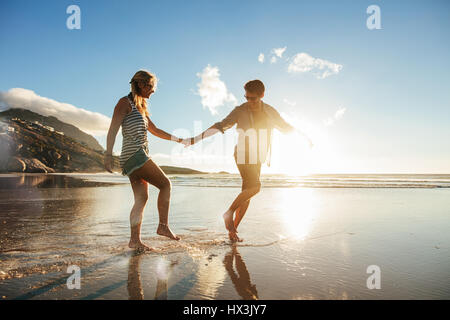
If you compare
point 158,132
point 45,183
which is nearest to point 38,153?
point 45,183

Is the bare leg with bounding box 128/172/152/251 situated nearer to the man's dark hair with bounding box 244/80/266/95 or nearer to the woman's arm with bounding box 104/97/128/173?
the woman's arm with bounding box 104/97/128/173

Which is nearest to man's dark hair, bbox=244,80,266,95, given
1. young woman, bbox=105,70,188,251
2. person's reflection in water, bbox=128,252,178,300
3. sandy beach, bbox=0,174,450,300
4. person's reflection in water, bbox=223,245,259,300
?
young woman, bbox=105,70,188,251

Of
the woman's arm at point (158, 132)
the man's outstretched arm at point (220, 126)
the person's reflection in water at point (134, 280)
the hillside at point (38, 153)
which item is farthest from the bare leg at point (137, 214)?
the hillside at point (38, 153)

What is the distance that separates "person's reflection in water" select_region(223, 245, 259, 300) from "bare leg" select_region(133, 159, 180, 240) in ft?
3.11

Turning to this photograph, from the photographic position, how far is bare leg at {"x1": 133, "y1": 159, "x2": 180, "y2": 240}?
3253 millimetres

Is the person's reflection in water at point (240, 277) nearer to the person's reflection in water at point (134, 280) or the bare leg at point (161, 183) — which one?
the person's reflection in water at point (134, 280)

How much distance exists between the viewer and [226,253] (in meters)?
3.07

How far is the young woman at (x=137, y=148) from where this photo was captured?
317cm

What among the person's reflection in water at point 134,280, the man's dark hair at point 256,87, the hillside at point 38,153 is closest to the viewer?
the person's reflection in water at point 134,280

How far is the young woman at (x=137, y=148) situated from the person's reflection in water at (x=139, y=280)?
0.54 meters

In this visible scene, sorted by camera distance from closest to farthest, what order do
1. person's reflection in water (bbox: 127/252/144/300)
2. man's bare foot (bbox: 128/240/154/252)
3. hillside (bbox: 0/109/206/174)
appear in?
person's reflection in water (bbox: 127/252/144/300)
man's bare foot (bbox: 128/240/154/252)
hillside (bbox: 0/109/206/174)

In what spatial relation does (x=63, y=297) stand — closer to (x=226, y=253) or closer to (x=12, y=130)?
(x=226, y=253)

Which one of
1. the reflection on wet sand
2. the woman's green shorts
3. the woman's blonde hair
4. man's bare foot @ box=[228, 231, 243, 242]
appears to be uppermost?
the woman's blonde hair

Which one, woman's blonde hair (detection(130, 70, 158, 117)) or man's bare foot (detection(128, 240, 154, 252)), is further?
woman's blonde hair (detection(130, 70, 158, 117))
